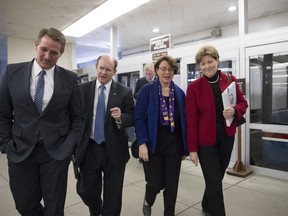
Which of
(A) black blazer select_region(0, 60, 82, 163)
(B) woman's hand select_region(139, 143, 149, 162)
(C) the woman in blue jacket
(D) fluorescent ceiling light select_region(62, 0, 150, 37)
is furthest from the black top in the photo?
(D) fluorescent ceiling light select_region(62, 0, 150, 37)

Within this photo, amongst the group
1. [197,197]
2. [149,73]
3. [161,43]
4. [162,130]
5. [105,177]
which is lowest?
[197,197]

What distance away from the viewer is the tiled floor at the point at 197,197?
2.73m

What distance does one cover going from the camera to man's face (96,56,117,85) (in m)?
2.04

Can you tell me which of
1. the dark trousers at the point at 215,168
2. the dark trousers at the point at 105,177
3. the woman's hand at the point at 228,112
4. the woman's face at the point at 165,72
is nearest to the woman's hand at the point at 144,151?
the dark trousers at the point at 105,177

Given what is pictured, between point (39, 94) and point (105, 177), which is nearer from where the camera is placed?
point (39, 94)

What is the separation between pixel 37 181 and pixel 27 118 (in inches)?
17.4

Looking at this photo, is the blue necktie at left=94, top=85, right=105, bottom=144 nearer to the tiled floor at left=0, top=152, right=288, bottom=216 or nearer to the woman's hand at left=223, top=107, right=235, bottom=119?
the woman's hand at left=223, top=107, right=235, bottom=119

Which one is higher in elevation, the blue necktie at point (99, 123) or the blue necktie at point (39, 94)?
the blue necktie at point (39, 94)

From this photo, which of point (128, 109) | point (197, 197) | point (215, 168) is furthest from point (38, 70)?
point (197, 197)

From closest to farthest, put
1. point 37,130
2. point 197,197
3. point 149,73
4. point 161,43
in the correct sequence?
1. point 37,130
2. point 197,197
3. point 149,73
4. point 161,43

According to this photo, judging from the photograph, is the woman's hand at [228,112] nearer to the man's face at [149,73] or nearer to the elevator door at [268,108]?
the elevator door at [268,108]

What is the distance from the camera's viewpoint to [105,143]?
2.04 metres

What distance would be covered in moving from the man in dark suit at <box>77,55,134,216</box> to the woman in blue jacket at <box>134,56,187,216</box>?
5.9 inches

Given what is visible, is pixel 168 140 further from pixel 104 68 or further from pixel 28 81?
pixel 28 81
